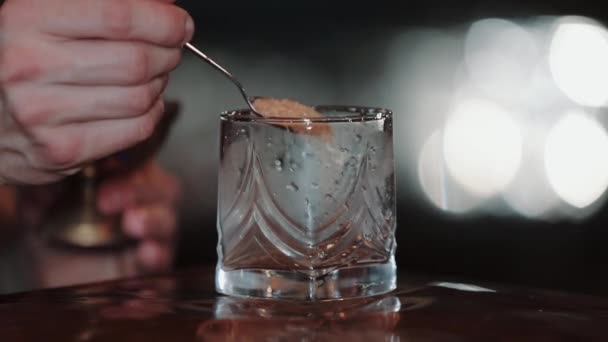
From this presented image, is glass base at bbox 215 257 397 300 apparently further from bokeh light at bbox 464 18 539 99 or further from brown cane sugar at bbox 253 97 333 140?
bokeh light at bbox 464 18 539 99

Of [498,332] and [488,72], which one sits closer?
[498,332]

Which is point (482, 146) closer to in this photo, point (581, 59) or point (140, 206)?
point (581, 59)

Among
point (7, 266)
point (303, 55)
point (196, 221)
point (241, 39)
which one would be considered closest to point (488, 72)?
point (303, 55)

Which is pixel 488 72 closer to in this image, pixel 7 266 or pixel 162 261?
pixel 162 261

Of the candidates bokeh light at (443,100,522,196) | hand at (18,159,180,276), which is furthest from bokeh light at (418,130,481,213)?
hand at (18,159,180,276)

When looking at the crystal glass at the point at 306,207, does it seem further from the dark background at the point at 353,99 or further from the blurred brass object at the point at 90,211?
the dark background at the point at 353,99

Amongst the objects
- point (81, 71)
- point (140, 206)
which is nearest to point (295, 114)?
point (81, 71)

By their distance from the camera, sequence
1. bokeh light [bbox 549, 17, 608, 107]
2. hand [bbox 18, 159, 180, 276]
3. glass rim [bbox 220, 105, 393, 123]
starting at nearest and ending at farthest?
glass rim [bbox 220, 105, 393, 123]
hand [bbox 18, 159, 180, 276]
bokeh light [bbox 549, 17, 608, 107]
